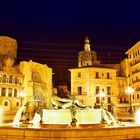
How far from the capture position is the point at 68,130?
10.2m

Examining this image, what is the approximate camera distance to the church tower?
2800 inches

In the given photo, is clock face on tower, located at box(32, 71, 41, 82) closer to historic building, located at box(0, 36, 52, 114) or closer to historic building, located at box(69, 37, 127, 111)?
historic building, located at box(0, 36, 52, 114)

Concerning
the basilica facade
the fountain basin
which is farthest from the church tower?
the fountain basin

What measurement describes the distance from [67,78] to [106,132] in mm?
66086

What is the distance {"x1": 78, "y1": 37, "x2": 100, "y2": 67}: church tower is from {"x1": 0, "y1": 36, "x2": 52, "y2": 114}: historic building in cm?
1086

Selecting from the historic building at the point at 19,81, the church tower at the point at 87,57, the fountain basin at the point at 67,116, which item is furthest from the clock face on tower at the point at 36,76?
the fountain basin at the point at 67,116

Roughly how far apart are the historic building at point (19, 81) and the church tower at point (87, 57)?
1086 cm

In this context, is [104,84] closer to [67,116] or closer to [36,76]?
[36,76]

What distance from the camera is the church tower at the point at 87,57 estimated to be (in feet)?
233

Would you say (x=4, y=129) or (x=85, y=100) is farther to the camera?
(x=85, y=100)

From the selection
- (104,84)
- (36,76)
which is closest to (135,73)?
(104,84)

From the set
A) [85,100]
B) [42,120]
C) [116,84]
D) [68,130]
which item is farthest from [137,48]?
[68,130]

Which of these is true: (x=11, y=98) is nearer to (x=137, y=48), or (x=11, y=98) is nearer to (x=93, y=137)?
(x=137, y=48)

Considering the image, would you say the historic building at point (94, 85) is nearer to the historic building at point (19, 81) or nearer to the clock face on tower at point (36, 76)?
the historic building at point (19, 81)
